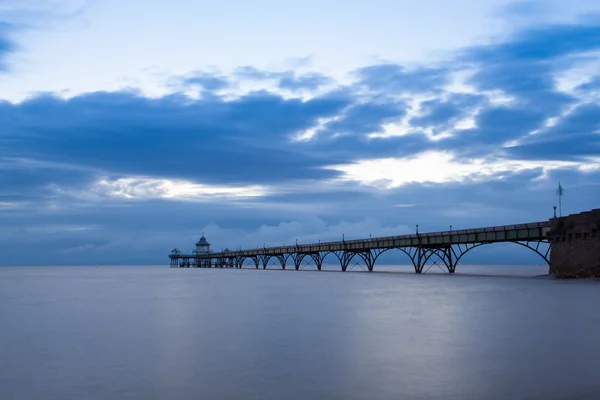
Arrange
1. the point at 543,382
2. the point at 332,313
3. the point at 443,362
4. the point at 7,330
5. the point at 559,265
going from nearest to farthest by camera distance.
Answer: the point at 543,382, the point at 443,362, the point at 7,330, the point at 332,313, the point at 559,265

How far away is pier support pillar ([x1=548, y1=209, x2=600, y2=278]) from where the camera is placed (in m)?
57.2

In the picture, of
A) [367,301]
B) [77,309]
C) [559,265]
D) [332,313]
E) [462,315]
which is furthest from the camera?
[559,265]

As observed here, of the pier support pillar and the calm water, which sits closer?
the calm water

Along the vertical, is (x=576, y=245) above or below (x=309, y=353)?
above

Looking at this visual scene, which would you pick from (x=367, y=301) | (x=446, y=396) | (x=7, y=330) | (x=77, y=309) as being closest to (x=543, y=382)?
(x=446, y=396)

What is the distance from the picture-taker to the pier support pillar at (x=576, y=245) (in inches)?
2251

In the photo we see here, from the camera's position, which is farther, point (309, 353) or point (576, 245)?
point (576, 245)

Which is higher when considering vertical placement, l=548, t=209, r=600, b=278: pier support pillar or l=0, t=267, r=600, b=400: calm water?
l=548, t=209, r=600, b=278: pier support pillar

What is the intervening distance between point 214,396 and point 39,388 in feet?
16.9

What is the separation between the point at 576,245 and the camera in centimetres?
5956

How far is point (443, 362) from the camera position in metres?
19.0

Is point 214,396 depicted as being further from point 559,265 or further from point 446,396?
point 559,265

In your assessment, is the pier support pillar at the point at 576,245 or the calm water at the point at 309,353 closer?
the calm water at the point at 309,353

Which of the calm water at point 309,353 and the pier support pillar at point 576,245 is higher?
the pier support pillar at point 576,245
